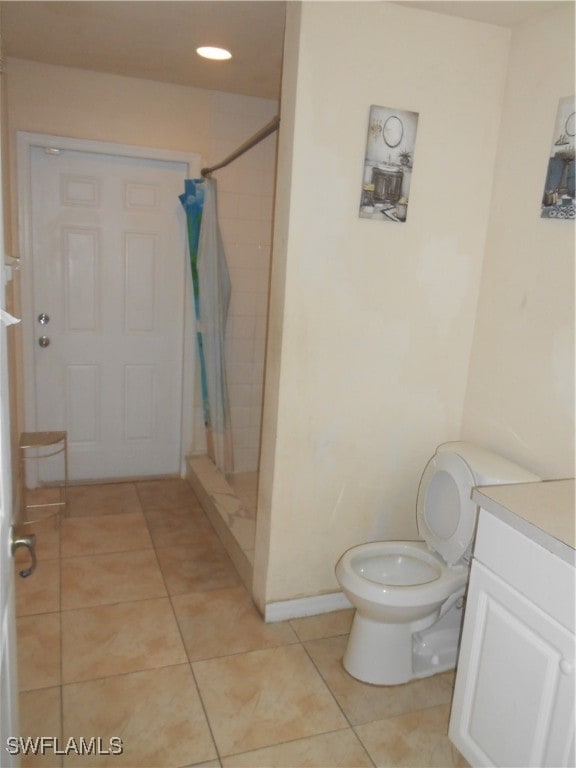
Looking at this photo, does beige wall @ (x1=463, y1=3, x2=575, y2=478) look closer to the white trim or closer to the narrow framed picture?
the narrow framed picture

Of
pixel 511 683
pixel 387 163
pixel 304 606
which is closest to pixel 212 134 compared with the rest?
pixel 387 163

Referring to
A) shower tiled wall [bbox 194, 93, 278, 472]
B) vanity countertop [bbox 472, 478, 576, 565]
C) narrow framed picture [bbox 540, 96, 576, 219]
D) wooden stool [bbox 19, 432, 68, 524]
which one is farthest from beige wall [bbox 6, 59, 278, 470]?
vanity countertop [bbox 472, 478, 576, 565]

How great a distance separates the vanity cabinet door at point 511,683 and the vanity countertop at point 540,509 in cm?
17

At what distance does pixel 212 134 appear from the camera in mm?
3420

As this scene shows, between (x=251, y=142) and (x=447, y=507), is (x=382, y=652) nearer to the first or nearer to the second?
(x=447, y=507)

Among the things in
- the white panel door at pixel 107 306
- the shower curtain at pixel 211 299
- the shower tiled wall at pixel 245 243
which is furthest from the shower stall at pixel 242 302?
the white panel door at pixel 107 306

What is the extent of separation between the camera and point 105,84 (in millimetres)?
3154

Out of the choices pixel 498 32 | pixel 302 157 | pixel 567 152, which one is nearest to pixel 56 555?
pixel 302 157

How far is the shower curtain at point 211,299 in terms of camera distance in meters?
3.24

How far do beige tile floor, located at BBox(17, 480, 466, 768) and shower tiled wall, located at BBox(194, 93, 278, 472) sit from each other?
3.63 ft

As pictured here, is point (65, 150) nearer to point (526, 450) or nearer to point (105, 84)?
point (105, 84)

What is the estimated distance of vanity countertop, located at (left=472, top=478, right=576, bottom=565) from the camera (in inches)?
52.2

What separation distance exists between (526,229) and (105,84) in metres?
2.38

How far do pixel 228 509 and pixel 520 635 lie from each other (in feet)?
6.03
